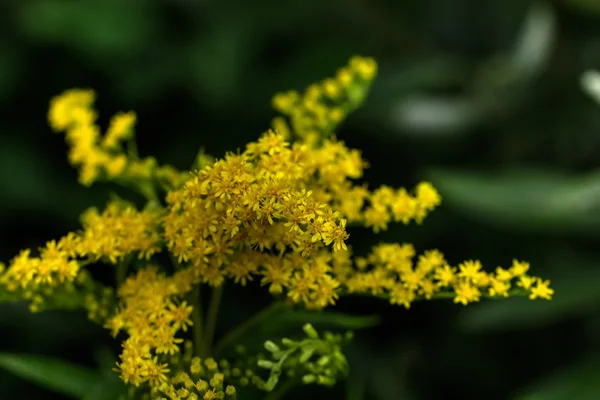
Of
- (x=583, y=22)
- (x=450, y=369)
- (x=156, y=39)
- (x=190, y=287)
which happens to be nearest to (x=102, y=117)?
(x=156, y=39)

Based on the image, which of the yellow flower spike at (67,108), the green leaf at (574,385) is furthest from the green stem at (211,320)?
the green leaf at (574,385)

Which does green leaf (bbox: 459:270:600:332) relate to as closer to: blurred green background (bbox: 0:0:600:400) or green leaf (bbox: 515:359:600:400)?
blurred green background (bbox: 0:0:600:400)

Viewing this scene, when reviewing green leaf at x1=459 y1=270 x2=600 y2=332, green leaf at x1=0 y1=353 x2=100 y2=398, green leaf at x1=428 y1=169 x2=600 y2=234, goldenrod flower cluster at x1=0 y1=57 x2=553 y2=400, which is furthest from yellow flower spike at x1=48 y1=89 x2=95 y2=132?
green leaf at x1=459 y1=270 x2=600 y2=332

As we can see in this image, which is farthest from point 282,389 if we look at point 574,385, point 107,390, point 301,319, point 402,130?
point 402,130

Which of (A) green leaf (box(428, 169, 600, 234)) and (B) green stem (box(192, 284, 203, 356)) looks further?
(A) green leaf (box(428, 169, 600, 234))

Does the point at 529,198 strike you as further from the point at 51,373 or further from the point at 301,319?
the point at 51,373

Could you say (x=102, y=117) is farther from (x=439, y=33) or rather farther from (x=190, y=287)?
(x=190, y=287)
